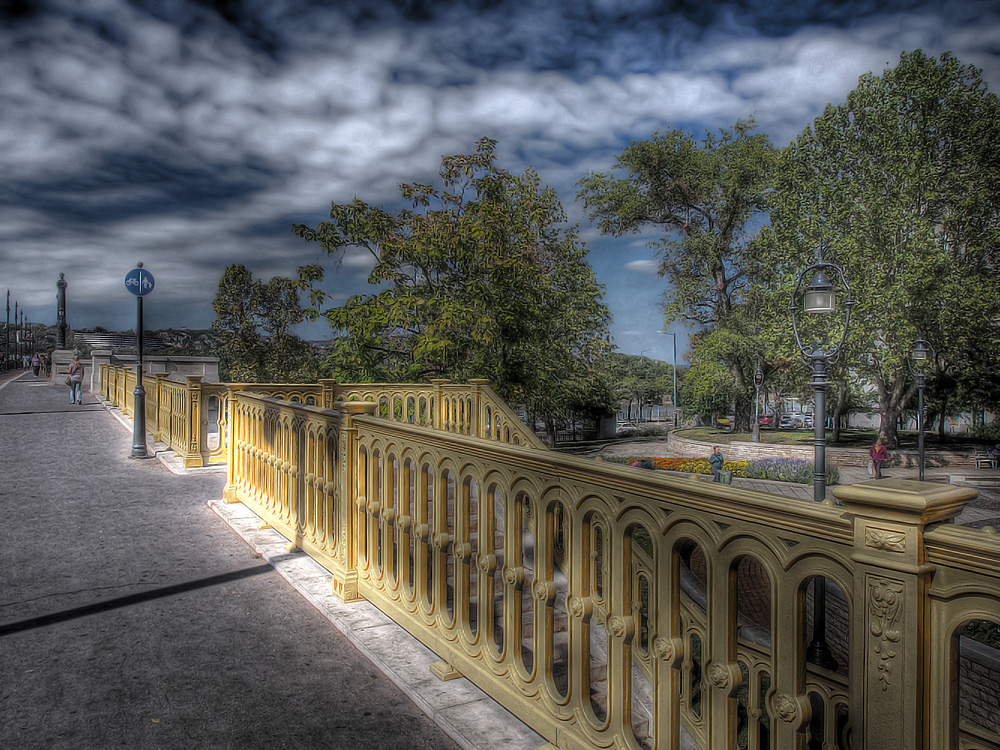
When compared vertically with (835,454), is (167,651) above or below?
above

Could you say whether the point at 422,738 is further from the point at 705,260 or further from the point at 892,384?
the point at 705,260

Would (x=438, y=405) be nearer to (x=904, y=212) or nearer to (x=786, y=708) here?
(x=786, y=708)

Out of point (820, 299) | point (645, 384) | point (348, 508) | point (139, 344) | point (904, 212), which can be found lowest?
point (645, 384)

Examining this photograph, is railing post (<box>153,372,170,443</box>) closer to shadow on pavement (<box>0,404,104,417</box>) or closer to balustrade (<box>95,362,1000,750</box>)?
shadow on pavement (<box>0,404,104,417</box>)

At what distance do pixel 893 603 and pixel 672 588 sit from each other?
0.67m

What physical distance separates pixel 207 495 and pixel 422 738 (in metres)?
6.04

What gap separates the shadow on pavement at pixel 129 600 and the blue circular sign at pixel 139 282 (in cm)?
930

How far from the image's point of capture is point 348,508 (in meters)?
4.10

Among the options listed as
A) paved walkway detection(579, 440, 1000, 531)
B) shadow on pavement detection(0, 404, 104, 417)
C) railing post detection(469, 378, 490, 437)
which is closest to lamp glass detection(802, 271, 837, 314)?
paved walkway detection(579, 440, 1000, 531)

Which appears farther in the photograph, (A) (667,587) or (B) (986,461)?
(B) (986,461)

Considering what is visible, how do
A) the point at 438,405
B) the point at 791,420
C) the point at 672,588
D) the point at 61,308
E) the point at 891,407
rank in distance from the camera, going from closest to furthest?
the point at 672,588 < the point at 438,405 < the point at 891,407 < the point at 61,308 < the point at 791,420

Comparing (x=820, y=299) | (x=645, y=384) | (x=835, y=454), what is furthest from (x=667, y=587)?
(x=645, y=384)

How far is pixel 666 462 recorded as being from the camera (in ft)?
81.0

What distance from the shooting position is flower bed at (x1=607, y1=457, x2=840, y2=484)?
22.1m
